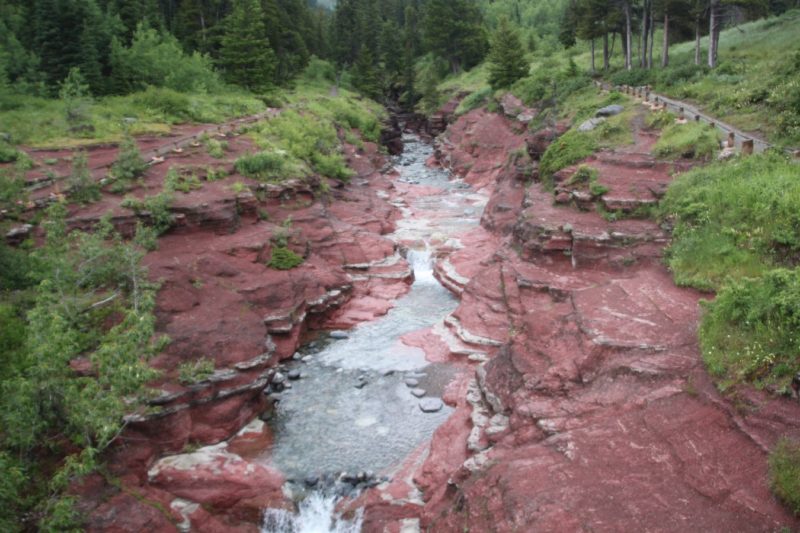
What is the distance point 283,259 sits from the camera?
24.0 m

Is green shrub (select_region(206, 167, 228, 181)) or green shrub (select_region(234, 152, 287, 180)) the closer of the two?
green shrub (select_region(206, 167, 228, 181))

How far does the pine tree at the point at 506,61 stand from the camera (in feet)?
175

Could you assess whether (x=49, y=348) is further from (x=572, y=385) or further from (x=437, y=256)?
(x=437, y=256)

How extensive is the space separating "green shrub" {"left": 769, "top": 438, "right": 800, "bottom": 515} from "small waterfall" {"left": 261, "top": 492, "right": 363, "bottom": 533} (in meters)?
8.60

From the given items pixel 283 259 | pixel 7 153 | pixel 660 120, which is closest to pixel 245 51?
pixel 7 153

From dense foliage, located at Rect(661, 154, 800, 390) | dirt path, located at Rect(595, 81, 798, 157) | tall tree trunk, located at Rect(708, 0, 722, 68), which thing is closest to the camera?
dense foliage, located at Rect(661, 154, 800, 390)

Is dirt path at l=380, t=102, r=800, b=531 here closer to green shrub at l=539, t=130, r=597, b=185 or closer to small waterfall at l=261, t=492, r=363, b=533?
small waterfall at l=261, t=492, r=363, b=533

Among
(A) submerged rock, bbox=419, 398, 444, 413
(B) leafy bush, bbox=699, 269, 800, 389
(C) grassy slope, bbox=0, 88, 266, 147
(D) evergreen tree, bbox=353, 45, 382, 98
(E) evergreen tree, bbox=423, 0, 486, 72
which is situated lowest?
(A) submerged rock, bbox=419, 398, 444, 413

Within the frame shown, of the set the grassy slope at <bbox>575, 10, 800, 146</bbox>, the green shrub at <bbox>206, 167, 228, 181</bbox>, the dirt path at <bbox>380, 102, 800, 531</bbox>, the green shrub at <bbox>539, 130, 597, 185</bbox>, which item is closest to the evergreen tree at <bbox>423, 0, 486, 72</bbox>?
the grassy slope at <bbox>575, 10, 800, 146</bbox>

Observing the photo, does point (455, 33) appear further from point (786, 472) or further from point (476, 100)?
point (786, 472)

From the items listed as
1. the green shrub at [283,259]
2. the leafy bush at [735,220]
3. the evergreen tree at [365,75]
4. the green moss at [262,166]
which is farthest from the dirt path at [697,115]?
the evergreen tree at [365,75]

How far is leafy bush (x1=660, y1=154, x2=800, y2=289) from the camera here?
14.9 metres

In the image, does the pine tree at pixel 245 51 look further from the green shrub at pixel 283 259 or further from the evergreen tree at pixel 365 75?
the green shrub at pixel 283 259

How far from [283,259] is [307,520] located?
12.3 meters
